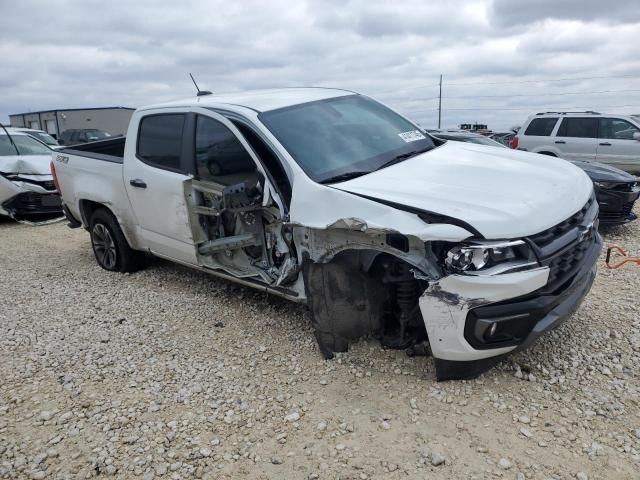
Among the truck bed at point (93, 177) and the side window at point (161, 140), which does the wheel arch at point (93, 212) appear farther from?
the side window at point (161, 140)

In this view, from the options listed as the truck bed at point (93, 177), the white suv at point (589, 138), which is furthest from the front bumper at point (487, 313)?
the white suv at point (589, 138)

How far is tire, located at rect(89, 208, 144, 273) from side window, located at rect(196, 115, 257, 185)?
5.74ft

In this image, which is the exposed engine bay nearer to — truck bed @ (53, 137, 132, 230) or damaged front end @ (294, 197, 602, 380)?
damaged front end @ (294, 197, 602, 380)

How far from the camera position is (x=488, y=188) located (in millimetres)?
3018

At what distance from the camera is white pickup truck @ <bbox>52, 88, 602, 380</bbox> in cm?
272

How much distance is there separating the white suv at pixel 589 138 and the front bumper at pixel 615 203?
4757 mm

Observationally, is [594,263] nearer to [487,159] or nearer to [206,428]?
[487,159]

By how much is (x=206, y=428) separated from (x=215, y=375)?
558mm

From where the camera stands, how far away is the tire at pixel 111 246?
Answer: 543 cm

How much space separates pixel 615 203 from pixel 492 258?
15.1 feet

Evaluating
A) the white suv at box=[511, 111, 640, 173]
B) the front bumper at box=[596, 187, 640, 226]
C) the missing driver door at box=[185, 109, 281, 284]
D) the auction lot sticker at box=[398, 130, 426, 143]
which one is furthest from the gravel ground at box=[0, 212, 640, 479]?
the white suv at box=[511, 111, 640, 173]

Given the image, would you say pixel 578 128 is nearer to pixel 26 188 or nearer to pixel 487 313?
pixel 487 313

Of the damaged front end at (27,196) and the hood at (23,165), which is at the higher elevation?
the hood at (23,165)

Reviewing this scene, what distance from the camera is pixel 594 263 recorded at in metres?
3.27
